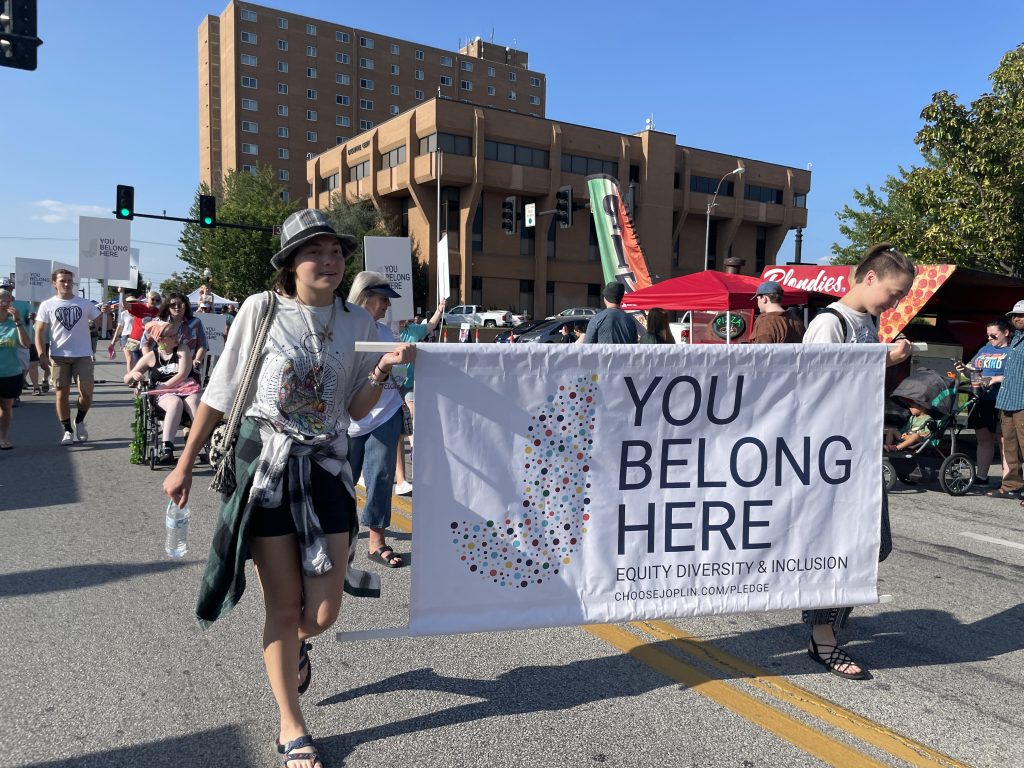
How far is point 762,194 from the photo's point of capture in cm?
6669

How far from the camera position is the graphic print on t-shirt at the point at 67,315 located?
9.03 metres

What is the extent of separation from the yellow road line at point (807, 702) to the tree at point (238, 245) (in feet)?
155

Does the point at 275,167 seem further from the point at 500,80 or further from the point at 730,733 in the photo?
the point at 730,733

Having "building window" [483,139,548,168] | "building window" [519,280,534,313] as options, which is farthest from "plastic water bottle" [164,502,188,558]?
"building window" [519,280,534,313]

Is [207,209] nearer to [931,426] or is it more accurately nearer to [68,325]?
[68,325]

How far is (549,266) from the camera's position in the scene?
57.1 metres

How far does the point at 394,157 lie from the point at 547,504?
2197 inches

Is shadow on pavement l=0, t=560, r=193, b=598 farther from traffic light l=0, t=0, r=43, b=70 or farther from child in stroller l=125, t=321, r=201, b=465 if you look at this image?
traffic light l=0, t=0, r=43, b=70

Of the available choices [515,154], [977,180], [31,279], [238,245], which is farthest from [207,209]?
[515,154]

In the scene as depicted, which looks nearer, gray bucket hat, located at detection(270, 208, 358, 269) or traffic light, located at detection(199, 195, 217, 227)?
gray bucket hat, located at detection(270, 208, 358, 269)

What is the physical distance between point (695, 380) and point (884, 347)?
89 centimetres

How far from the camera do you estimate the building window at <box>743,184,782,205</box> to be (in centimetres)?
6562

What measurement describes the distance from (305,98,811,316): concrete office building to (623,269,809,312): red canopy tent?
117 feet

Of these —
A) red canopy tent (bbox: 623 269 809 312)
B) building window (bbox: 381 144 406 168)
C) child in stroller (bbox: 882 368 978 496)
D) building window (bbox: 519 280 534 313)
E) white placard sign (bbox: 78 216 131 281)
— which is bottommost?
child in stroller (bbox: 882 368 978 496)
